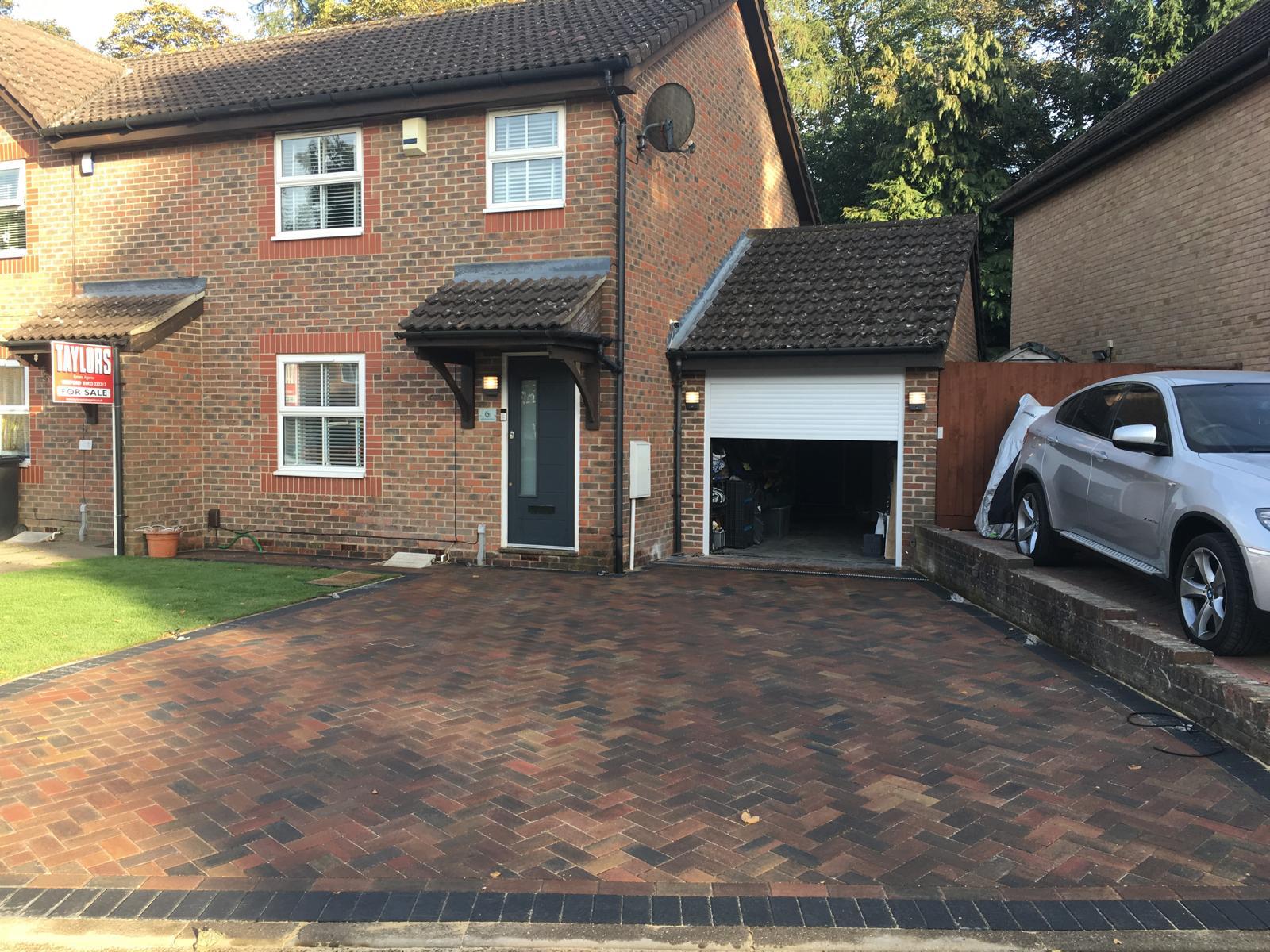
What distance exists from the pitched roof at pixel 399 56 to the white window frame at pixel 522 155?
1.80 feet

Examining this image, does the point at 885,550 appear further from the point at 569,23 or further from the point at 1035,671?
the point at 569,23

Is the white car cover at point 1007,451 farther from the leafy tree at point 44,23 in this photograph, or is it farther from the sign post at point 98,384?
the leafy tree at point 44,23

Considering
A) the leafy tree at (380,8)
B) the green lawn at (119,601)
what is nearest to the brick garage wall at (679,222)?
the green lawn at (119,601)

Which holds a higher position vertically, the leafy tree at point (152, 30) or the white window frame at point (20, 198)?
the leafy tree at point (152, 30)

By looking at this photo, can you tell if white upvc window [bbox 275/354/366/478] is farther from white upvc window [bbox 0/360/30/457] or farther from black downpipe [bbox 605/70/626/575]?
white upvc window [bbox 0/360/30/457]

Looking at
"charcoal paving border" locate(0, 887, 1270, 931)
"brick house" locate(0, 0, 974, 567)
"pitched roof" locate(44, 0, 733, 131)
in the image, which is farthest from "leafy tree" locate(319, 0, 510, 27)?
"charcoal paving border" locate(0, 887, 1270, 931)

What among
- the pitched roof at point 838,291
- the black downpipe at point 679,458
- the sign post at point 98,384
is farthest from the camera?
the black downpipe at point 679,458

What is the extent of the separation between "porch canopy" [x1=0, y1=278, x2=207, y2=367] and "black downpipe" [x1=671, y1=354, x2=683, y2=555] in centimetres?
667

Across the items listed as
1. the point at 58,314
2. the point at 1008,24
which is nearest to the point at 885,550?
the point at 58,314

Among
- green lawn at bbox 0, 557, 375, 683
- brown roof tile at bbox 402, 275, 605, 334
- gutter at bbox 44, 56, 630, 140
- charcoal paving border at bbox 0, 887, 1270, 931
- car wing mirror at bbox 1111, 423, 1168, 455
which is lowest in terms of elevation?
charcoal paving border at bbox 0, 887, 1270, 931

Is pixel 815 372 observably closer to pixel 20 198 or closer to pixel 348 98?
pixel 348 98

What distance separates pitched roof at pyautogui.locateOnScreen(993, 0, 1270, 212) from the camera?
11477mm

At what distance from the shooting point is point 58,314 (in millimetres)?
12719

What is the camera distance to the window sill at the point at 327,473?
480 inches
